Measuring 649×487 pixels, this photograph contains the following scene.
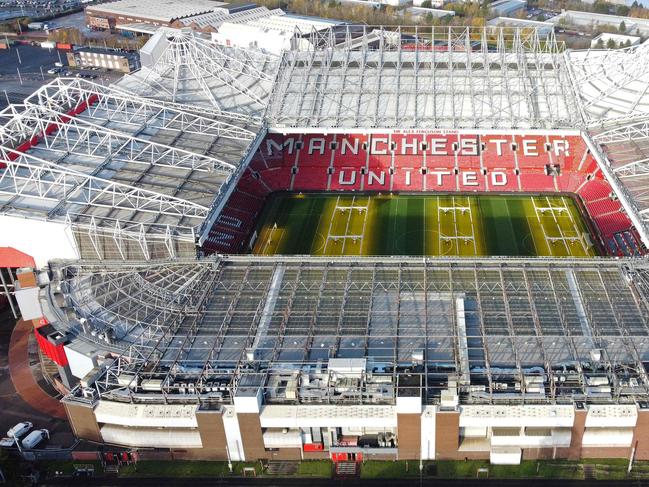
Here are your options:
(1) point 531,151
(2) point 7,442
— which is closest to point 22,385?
(2) point 7,442

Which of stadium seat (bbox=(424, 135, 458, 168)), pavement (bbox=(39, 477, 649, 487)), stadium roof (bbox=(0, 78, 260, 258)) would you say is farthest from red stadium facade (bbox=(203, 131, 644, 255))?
pavement (bbox=(39, 477, 649, 487))

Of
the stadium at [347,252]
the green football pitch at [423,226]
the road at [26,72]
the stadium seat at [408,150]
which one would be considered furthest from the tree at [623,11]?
the road at [26,72]

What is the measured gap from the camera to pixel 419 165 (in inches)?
2756

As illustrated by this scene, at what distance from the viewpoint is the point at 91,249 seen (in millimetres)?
49250

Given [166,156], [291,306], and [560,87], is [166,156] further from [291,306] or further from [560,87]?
[560,87]

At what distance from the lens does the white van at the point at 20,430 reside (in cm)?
3941

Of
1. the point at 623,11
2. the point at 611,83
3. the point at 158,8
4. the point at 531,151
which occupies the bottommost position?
the point at 531,151

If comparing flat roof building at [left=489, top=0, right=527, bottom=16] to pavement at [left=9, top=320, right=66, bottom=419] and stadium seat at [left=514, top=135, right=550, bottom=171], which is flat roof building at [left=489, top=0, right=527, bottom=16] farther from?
pavement at [left=9, top=320, right=66, bottom=419]

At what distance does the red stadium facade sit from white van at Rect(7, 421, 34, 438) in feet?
95.4

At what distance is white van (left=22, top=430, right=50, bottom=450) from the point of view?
38.6m

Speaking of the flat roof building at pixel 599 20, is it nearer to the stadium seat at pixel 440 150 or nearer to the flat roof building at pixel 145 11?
the stadium seat at pixel 440 150

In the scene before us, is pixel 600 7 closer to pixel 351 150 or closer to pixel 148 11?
pixel 351 150

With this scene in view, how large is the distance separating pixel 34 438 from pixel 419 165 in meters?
46.1

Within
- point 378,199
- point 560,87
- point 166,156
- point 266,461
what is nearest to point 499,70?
point 560,87
